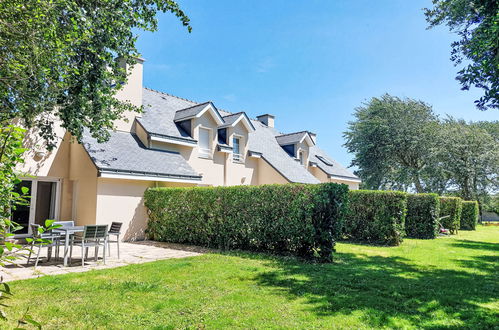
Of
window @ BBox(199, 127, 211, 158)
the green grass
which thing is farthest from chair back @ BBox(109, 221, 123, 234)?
window @ BBox(199, 127, 211, 158)

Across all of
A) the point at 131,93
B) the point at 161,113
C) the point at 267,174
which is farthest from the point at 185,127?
the point at 267,174

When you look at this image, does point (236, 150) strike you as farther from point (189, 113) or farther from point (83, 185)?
point (83, 185)

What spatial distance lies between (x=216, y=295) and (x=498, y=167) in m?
44.8

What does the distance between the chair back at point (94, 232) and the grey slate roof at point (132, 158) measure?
504 cm

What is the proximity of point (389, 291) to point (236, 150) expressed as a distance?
1829cm

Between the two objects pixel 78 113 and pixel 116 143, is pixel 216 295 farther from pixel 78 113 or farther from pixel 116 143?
pixel 116 143

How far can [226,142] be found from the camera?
2302 centimetres

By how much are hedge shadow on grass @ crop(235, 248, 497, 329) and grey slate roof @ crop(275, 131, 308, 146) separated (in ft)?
66.2

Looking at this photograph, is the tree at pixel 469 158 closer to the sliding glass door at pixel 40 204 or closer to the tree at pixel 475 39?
the tree at pixel 475 39

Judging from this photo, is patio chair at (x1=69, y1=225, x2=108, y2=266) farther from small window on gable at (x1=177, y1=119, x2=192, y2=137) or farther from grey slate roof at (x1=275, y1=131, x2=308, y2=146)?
grey slate roof at (x1=275, y1=131, x2=308, y2=146)

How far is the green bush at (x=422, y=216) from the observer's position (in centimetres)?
1883

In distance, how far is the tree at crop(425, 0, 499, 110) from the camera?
23.8 ft

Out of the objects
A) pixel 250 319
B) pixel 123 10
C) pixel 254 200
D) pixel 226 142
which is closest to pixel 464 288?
pixel 250 319

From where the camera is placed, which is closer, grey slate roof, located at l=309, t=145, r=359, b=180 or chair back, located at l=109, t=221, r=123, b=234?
chair back, located at l=109, t=221, r=123, b=234
